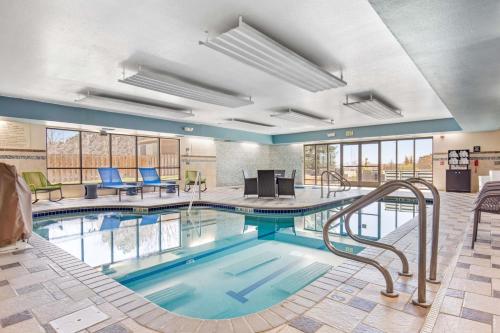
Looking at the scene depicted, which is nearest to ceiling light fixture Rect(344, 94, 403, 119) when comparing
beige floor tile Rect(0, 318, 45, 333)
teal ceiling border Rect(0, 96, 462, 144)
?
teal ceiling border Rect(0, 96, 462, 144)

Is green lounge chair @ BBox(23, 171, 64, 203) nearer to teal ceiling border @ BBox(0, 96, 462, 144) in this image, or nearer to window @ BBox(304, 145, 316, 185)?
teal ceiling border @ BBox(0, 96, 462, 144)

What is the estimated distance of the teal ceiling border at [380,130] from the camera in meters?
9.70

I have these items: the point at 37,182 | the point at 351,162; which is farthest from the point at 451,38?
the point at 351,162

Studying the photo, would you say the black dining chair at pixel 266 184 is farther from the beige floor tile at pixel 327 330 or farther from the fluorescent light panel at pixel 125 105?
the beige floor tile at pixel 327 330

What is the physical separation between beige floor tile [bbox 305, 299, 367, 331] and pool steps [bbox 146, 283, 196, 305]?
1.34 metres

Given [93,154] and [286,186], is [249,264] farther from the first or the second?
[93,154]

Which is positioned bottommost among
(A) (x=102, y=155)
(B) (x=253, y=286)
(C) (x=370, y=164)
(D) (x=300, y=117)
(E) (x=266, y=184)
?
(B) (x=253, y=286)

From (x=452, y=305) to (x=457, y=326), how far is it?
0.94ft

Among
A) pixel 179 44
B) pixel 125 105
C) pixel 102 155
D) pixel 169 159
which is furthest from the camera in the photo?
pixel 169 159

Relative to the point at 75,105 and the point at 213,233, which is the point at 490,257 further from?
the point at 75,105

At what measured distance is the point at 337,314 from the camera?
6.08 ft

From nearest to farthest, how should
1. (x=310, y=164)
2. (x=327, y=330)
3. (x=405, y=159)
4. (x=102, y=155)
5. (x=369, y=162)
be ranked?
(x=327, y=330)
(x=102, y=155)
(x=405, y=159)
(x=369, y=162)
(x=310, y=164)

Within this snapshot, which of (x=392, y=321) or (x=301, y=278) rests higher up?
(x=392, y=321)

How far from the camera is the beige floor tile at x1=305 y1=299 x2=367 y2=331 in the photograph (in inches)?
68.2
